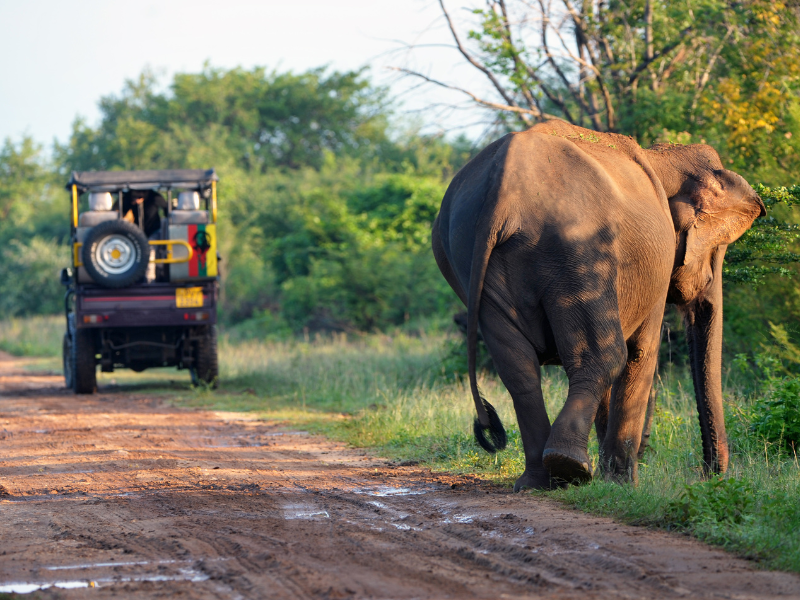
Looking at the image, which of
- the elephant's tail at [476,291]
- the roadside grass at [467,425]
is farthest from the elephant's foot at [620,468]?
the elephant's tail at [476,291]

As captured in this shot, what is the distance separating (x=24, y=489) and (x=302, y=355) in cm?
1032

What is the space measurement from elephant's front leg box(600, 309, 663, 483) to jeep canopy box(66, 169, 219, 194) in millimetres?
9448

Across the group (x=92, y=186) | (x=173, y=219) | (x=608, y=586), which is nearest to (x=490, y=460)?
(x=608, y=586)

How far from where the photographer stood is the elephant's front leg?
598 cm

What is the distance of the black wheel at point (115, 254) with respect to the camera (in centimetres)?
1285

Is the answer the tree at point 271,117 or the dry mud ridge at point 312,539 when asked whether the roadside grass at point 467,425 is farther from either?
the tree at point 271,117

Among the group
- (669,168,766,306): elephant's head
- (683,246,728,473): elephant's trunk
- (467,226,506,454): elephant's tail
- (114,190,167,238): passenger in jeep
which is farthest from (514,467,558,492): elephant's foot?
(114,190,167,238): passenger in jeep

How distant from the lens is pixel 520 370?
214 inches

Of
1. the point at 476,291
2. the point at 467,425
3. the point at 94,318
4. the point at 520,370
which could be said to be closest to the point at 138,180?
the point at 94,318

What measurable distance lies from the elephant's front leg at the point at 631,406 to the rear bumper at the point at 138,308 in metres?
8.59

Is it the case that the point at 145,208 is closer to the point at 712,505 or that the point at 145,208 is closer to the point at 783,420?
the point at 783,420

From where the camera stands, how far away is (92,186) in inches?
548

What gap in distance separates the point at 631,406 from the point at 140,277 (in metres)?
9.00

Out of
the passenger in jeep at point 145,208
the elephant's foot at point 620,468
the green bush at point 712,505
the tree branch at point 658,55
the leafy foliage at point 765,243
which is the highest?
the tree branch at point 658,55
